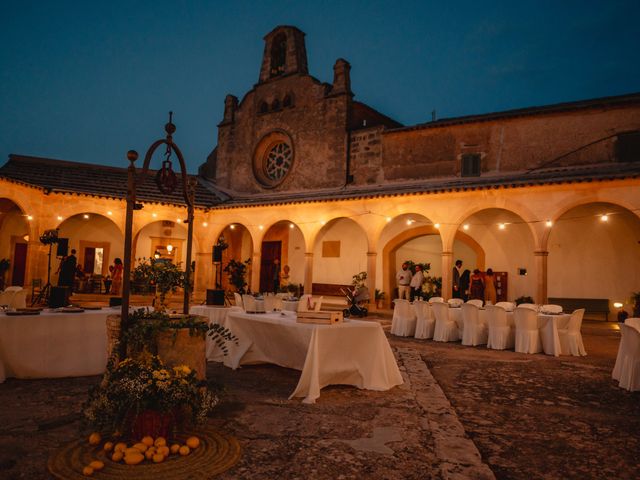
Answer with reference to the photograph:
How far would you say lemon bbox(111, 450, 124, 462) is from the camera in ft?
9.76

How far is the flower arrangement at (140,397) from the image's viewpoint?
3.21 meters

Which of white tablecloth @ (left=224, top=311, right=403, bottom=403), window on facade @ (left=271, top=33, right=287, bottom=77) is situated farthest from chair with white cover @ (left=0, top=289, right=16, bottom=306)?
window on facade @ (left=271, top=33, right=287, bottom=77)

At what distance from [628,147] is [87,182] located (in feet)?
57.0

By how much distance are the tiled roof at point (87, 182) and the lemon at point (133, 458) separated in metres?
13.6

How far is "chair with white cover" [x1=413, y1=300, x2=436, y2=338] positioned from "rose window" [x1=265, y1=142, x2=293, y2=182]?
1055cm

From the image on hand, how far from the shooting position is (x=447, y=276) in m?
13.2

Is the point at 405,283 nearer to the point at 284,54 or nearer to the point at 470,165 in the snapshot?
the point at 470,165

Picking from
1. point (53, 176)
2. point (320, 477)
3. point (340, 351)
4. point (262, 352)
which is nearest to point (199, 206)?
point (53, 176)

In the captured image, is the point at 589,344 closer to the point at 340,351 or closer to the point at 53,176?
the point at 340,351

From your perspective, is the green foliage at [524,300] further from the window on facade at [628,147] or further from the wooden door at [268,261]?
the wooden door at [268,261]

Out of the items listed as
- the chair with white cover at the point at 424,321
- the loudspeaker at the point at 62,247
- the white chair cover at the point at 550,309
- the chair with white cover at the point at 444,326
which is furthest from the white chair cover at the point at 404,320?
the loudspeaker at the point at 62,247

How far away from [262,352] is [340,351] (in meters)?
1.34

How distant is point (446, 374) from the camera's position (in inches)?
243

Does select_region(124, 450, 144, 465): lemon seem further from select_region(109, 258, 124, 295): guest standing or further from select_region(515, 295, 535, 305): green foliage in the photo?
select_region(515, 295, 535, 305): green foliage
